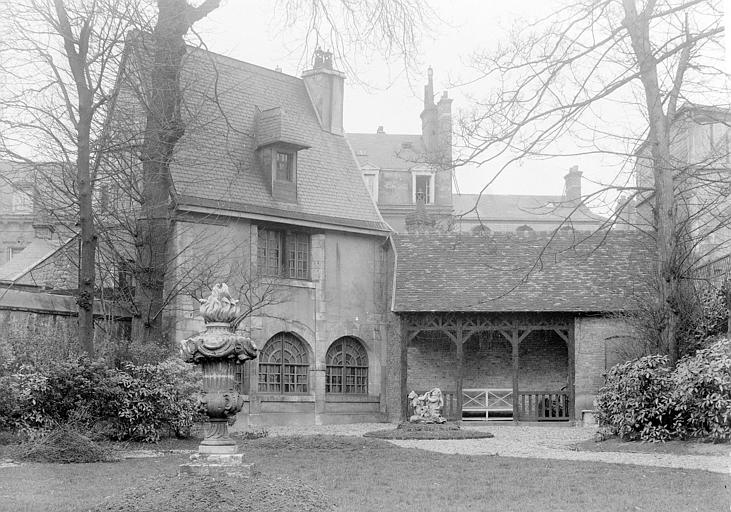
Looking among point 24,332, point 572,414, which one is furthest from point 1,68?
point 572,414

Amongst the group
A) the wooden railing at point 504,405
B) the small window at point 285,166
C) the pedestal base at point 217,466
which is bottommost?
the wooden railing at point 504,405

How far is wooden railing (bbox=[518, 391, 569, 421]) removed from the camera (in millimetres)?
26469

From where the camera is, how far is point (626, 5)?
568 inches

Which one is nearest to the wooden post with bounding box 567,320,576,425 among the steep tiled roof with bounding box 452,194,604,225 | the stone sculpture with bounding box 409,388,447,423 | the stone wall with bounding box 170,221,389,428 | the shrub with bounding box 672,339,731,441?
Answer: the stone sculpture with bounding box 409,388,447,423

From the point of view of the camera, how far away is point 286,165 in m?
27.4

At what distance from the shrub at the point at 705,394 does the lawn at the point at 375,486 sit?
3.65 m

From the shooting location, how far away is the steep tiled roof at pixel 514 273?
86.3 feet

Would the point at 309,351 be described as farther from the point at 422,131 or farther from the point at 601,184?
the point at 422,131

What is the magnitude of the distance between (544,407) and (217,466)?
59.2 feet

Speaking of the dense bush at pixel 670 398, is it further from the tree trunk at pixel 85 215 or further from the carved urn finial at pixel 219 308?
the tree trunk at pixel 85 215

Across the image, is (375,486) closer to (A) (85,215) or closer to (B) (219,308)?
(B) (219,308)

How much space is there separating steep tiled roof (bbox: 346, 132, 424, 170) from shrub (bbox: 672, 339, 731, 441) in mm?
35210

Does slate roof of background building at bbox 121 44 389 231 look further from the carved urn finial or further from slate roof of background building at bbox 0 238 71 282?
the carved urn finial

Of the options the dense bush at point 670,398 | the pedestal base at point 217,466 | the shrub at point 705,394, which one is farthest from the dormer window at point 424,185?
the pedestal base at point 217,466
